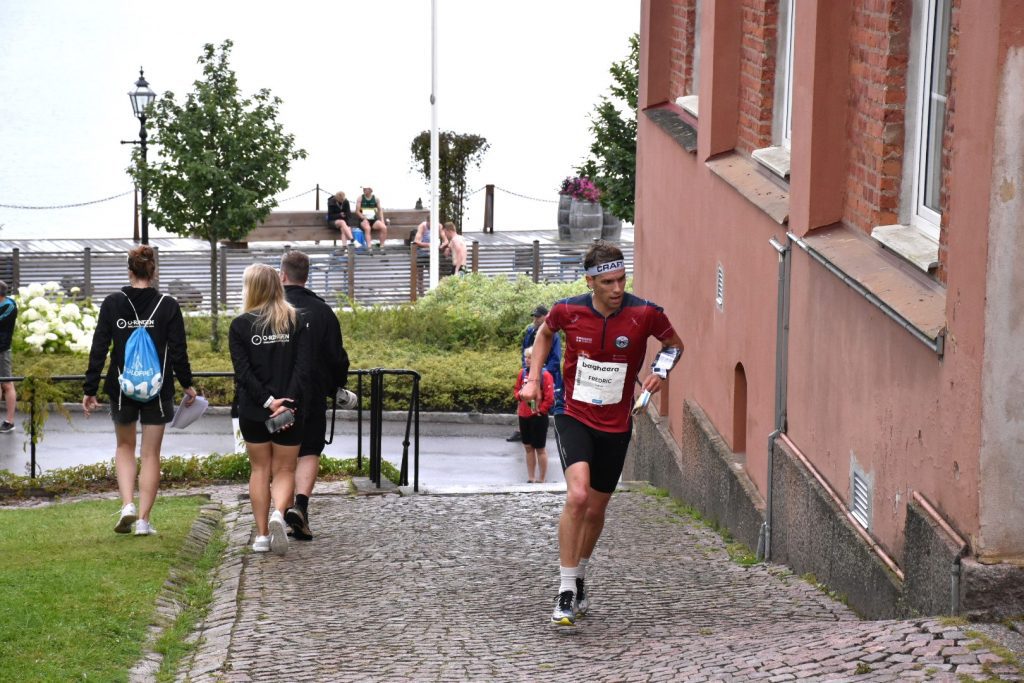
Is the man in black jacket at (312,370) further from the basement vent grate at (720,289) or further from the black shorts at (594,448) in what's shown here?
the basement vent grate at (720,289)

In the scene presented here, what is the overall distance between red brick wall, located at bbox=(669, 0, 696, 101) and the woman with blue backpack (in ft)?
21.7

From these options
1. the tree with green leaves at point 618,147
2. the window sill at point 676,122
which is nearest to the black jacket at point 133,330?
the window sill at point 676,122

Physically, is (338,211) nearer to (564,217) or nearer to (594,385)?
(564,217)

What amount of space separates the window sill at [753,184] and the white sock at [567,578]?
2859 millimetres

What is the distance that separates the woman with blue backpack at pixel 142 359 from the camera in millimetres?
9305

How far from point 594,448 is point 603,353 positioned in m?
0.45

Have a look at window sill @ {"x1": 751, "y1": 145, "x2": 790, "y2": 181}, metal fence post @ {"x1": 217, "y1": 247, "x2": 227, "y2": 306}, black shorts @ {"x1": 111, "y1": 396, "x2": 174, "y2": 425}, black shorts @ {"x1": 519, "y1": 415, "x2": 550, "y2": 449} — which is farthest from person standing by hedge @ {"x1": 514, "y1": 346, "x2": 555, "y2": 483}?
metal fence post @ {"x1": 217, "y1": 247, "x2": 227, "y2": 306}

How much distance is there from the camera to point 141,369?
9273 mm

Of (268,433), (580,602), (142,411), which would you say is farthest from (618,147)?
(580,602)

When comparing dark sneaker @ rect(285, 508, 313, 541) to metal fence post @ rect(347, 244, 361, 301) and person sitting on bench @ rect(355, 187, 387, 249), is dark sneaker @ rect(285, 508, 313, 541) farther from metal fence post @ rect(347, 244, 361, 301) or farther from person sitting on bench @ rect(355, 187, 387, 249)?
person sitting on bench @ rect(355, 187, 387, 249)

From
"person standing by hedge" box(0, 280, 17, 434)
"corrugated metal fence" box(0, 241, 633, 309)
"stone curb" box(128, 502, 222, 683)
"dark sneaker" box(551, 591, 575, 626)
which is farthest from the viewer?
"corrugated metal fence" box(0, 241, 633, 309)

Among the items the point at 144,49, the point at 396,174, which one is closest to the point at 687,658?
the point at 396,174

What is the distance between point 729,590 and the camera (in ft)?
26.6

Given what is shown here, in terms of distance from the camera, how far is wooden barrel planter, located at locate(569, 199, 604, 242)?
37594mm
